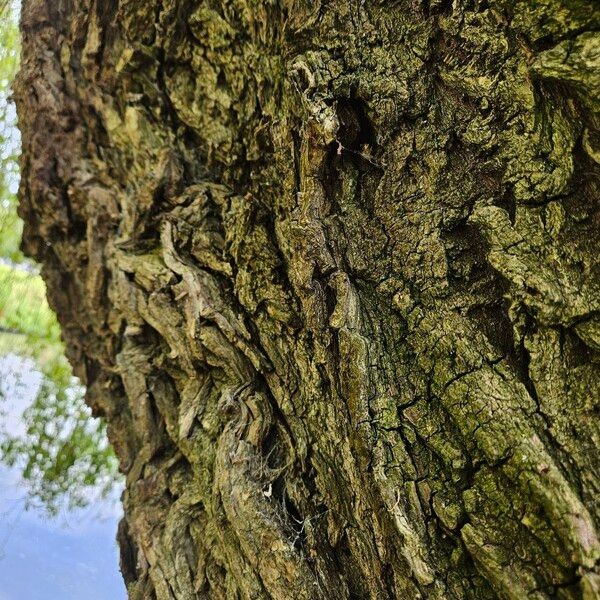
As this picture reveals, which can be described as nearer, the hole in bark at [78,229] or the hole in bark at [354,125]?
the hole in bark at [354,125]

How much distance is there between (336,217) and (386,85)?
64 cm

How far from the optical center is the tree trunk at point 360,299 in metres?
2.03

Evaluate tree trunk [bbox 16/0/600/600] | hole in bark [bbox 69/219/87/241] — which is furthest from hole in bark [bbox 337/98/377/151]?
hole in bark [bbox 69/219/87/241]

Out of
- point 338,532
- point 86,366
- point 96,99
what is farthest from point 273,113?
point 86,366

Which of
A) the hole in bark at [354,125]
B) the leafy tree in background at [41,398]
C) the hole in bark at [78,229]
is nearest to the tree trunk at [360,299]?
the hole in bark at [354,125]

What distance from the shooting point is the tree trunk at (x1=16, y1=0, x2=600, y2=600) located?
79.7 inches

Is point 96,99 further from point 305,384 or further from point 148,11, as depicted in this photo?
point 305,384

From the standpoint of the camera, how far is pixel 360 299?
8.15 feet

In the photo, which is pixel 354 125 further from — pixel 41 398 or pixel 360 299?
pixel 41 398

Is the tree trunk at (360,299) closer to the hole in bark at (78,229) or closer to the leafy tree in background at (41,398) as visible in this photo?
the hole in bark at (78,229)

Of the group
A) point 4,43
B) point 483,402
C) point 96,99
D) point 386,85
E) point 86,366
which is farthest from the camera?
point 4,43

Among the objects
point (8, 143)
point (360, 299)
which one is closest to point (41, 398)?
point (8, 143)

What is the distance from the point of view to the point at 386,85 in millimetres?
2547

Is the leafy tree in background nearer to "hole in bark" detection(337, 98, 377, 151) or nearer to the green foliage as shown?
the green foliage
